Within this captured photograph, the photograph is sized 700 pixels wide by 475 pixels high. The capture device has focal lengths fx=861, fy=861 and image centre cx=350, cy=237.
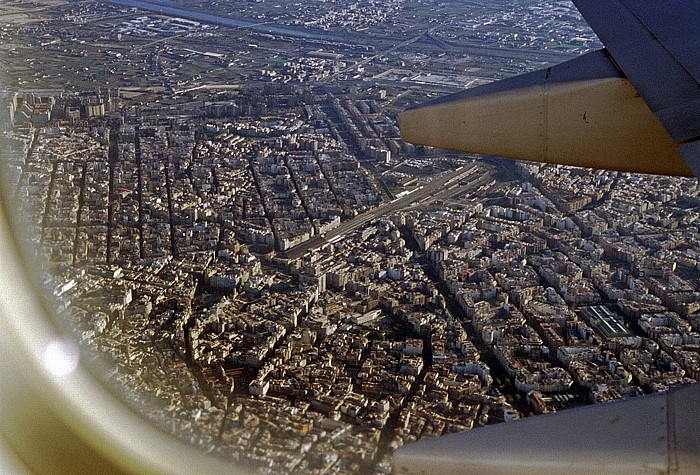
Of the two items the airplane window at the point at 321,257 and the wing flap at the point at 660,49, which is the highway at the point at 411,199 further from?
the wing flap at the point at 660,49

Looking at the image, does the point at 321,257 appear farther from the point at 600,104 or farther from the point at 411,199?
the point at 600,104

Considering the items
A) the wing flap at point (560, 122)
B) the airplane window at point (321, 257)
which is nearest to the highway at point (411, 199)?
the airplane window at point (321, 257)

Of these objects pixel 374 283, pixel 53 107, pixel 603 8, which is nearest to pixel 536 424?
pixel 603 8

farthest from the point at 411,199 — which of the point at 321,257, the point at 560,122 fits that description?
the point at 560,122

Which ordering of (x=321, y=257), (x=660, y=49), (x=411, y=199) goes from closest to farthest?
(x=660, y=49) < (x=321, y=257) < (x=411, y=199)

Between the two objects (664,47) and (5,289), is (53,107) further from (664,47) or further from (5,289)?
(664,47)

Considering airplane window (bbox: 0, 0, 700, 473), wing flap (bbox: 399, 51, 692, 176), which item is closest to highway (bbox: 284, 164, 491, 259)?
airplane window (bbox: 0, 0, 700, 473)
